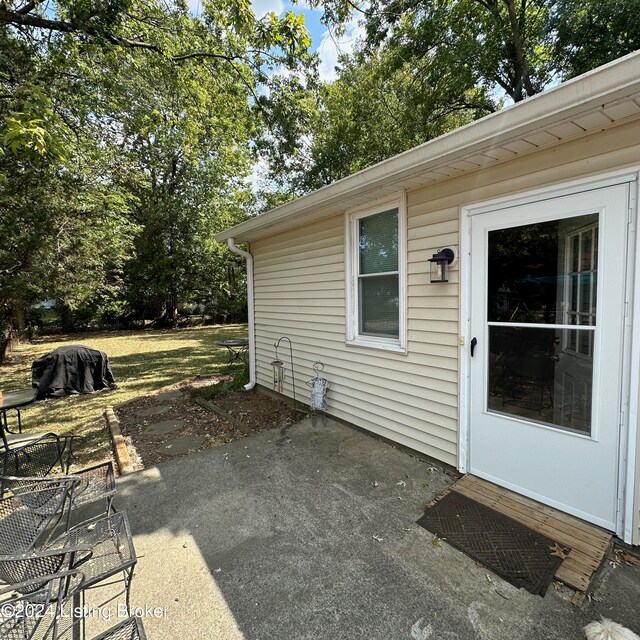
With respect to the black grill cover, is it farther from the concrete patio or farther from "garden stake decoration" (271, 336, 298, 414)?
the concrete patio

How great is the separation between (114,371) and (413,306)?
25.3 feet

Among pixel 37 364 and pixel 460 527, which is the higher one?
pixel 37 364

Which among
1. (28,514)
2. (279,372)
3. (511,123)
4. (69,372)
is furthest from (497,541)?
(69,372)

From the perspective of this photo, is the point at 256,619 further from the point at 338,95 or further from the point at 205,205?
the point at 205,205

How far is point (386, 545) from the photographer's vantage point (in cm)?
220

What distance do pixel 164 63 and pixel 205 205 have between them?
12.6 meters

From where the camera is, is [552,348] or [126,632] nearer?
[126,632]

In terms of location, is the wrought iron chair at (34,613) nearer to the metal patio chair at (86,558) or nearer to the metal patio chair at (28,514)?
the metal patio chair at (86,558)

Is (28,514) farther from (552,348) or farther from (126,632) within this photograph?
(552,348)

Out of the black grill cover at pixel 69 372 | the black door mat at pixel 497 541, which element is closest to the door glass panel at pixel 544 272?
the black door mat at pixel 497 541

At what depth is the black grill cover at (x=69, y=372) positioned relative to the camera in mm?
6223

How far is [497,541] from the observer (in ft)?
7.17

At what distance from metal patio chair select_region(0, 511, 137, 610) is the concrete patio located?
19 centimetres

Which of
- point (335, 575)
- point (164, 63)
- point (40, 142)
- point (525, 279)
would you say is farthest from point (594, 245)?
point (164, 63)
